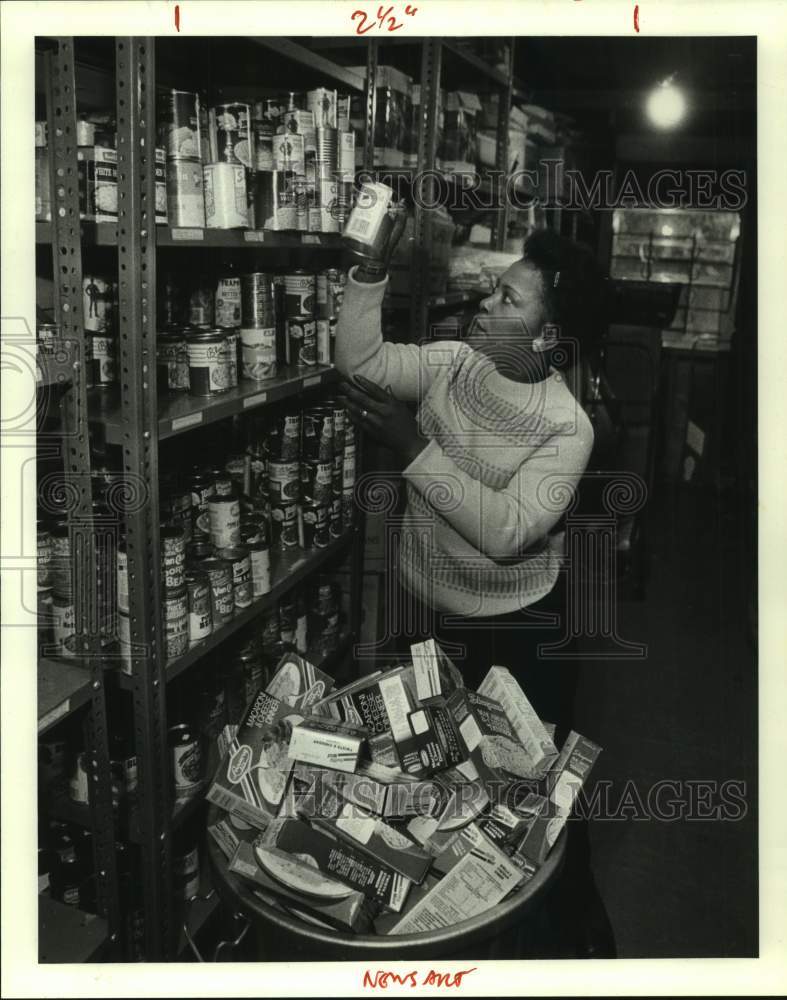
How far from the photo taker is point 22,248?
139cm

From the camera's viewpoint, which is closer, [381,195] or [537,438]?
[381,195]

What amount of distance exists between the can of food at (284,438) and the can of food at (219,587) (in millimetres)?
473

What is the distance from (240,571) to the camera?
7.43 ft

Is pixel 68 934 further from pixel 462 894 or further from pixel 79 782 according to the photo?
pixel 462 894

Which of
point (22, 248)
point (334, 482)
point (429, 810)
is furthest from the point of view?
point (334, 482)

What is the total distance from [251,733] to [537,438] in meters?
0.99

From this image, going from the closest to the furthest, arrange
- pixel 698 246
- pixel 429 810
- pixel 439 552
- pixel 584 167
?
pixel 429 810, pixel 439 552, pixel 584 167, pixel 698 246

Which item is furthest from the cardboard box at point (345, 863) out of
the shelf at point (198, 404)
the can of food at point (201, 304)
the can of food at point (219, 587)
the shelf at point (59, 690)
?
the can of food at point (201, 304)

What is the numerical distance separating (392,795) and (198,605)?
2.31ft

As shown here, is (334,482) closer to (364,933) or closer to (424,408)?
(424,408)

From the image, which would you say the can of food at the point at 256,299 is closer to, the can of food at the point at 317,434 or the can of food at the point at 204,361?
the can of food at the point at 204,361

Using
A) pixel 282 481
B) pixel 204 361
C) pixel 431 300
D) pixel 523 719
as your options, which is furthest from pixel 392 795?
pixel 431 300

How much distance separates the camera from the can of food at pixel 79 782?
2.05 metres

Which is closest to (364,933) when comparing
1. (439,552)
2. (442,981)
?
(442,981)
